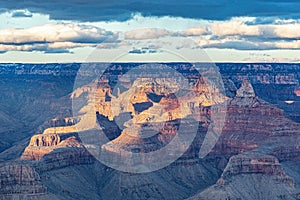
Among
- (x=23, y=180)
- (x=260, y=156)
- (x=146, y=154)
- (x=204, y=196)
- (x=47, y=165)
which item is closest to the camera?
(x=23, y=180)

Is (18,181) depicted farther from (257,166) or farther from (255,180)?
(257,166)

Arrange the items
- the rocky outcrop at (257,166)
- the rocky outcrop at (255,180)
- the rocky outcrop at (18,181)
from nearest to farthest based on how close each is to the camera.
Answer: the rocky outcrop at (18,181) → the rocky outcrop at (255,180) → the rocky outcrop at (257,166)

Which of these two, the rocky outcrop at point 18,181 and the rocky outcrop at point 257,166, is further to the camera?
the rocky outcrop at point 257,166

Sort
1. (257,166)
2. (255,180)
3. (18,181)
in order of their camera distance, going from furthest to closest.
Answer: (257,166)
(255,180)
(18,181)

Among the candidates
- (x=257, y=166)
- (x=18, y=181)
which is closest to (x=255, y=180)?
(x=257, y=166)

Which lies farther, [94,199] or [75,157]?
[75,157]

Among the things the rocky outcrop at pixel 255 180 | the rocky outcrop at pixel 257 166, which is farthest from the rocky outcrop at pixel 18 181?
the rocky outcrop at pixel 257 166

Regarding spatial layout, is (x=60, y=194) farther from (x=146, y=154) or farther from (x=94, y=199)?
(x=146, y=154)

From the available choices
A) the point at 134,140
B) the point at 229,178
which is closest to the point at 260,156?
the point at 229,178

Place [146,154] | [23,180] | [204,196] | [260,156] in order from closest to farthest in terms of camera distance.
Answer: [23,180], [204,196], [260,156], [146,154]

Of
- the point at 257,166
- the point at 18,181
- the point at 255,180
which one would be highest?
the point at 257,166

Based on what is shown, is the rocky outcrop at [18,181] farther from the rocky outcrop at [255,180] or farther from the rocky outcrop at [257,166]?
the rocky outcrop at [257,166]
